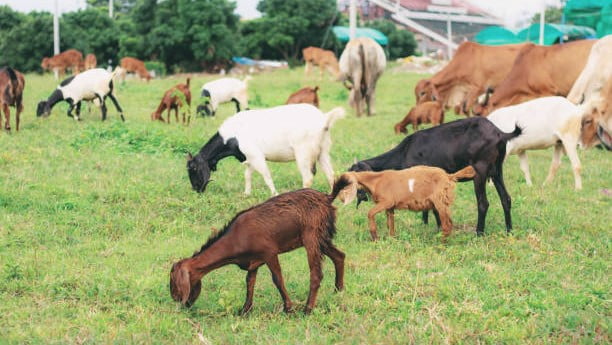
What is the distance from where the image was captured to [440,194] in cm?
727

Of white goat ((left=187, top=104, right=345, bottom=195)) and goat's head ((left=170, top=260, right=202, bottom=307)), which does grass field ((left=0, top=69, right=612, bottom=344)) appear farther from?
white goat ((left=187, top=104, right=345, bottom=195))

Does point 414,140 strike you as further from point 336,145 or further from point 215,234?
point 336,145

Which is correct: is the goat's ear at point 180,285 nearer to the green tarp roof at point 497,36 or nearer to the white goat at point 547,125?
the white goat at point 547,125

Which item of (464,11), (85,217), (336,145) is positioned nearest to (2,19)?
(464,11)

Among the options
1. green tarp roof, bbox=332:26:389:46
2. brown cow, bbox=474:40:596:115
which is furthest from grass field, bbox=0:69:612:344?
green tarp roof, bbox=332:26:389:46

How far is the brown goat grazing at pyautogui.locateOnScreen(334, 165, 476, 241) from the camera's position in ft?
23.9

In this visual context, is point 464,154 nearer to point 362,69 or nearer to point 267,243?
point 267,243

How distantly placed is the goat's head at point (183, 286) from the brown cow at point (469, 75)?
39.9ft

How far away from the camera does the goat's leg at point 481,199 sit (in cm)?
782

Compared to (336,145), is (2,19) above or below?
above

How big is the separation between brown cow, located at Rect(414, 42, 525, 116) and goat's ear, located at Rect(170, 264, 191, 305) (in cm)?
1223

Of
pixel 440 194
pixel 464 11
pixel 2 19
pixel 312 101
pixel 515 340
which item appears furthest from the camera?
pixel 464 11

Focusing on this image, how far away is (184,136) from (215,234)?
773cm

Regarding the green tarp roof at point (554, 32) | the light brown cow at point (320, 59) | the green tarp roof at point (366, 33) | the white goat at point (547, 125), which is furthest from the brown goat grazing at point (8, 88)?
the green tarp roof at point (366, 33)
